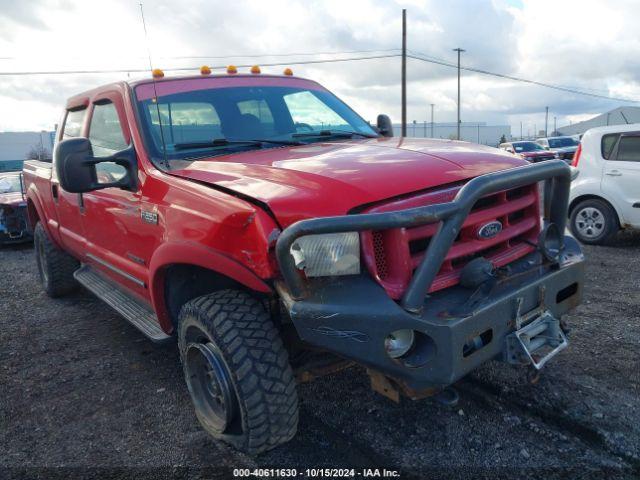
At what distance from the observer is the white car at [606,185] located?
728 centimetres

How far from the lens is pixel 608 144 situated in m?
7.56

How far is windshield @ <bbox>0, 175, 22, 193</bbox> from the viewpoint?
1037cm

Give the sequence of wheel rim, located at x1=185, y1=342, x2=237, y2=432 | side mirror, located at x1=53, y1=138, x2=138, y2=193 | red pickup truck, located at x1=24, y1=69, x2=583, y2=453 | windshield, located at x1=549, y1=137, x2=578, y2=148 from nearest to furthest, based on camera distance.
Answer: red pickup truck, located at x1=24, y1=69, x2=583, y2=453 → wheel rim, located at x1=185, y1=342, x2=237, y2=432 → side mirror, located at x1=53, y1=138, x2=138, y2=193 → windshield, located at x1=549, y1=137, x2=578, y2=148

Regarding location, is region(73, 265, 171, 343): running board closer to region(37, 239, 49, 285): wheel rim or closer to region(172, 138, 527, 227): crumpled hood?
region(172, 138, 527, 227): crumpled hood

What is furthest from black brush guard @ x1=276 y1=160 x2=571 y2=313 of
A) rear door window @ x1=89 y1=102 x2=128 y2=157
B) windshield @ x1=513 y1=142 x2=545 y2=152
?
windshield @ x1=513 y1=142 x2=545 y2=152

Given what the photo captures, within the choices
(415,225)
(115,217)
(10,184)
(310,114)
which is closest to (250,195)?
(415,225)

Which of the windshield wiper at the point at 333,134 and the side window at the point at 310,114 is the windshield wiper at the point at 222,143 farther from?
the side window at the point at 310,114

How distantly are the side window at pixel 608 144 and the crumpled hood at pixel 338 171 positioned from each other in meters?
5.31

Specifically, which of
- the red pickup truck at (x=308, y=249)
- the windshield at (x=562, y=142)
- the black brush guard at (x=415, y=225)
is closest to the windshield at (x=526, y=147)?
the windshield at (x=562, y=142)

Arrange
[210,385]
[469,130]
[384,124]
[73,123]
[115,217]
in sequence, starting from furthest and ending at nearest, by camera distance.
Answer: [469,130], [73,123], [384,124], [115,217], [210,385]

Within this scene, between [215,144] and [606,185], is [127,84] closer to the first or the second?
[215,144]

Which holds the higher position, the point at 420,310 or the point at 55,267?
the point at 420,310

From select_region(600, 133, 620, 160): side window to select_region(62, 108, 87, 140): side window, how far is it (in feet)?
21.7

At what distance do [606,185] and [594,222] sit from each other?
531 millimetres
